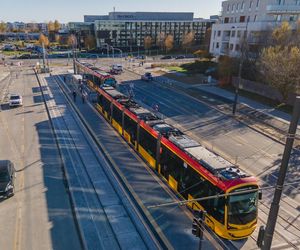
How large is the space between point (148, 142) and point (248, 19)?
144ft

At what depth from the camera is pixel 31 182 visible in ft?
61.0

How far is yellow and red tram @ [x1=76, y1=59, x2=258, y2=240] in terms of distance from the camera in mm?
12367

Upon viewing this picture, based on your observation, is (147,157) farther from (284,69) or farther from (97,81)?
(97,81)

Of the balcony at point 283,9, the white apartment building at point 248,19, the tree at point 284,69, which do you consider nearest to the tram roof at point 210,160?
the tree at point 284,69

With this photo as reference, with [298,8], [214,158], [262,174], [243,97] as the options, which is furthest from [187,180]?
[298,8]

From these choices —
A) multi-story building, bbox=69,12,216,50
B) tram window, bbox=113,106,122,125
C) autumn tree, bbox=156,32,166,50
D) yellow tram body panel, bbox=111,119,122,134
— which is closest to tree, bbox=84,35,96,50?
multi-story building, bbox=69,12,216,50

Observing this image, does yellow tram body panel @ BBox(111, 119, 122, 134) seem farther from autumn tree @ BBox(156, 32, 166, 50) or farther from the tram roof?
autumn tree @ BBox(156, 32, 166, 50)

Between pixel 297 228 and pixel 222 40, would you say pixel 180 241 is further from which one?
pixel 222 40

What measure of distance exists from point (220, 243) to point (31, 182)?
12.8 m

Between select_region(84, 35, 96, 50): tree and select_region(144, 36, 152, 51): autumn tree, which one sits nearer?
select_region(144, 36, 152, 51): autumn tree

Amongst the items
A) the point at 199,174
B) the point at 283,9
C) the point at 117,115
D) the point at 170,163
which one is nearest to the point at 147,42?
the point at 283,9

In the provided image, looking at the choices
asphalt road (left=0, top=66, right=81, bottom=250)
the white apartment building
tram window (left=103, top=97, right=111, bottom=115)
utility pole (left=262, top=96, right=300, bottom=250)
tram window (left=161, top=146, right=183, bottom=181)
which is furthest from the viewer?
the white apartment building

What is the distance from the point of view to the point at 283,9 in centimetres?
5766

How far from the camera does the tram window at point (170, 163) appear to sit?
1593 cm
